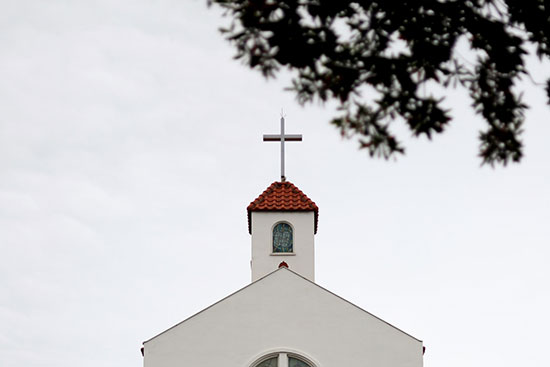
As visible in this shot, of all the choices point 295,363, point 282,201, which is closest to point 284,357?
point 295,363

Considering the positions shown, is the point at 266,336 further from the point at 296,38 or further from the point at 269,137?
the point at 296,38

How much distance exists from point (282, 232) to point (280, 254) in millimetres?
696

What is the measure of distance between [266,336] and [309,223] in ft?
18.2

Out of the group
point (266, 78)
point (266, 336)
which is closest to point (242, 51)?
point (266, 78)

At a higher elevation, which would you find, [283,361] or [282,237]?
[282,237]

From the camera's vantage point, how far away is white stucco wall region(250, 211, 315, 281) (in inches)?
1025

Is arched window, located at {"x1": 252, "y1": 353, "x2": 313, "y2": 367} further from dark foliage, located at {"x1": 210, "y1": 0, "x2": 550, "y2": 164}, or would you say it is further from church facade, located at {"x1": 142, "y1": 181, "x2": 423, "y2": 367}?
dark foliage, located at {"x1": 210, "y1": 0, "x2": 550, "y2": 164}

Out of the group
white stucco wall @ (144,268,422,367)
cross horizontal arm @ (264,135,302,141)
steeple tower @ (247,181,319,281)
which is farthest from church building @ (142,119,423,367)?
cross horizontal arm @ (264,135,302,141)

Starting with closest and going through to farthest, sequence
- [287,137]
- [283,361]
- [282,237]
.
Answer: [283,361], [282,237], [287,137]

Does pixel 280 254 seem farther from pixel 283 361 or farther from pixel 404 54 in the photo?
pixel 404 54

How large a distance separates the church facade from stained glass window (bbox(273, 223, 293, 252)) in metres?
4.07

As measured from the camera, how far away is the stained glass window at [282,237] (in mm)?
26500

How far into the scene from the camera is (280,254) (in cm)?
2633

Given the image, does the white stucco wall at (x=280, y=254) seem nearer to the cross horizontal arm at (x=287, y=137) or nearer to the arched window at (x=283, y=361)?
the cross horizontal arm at (x=287, y=137)
